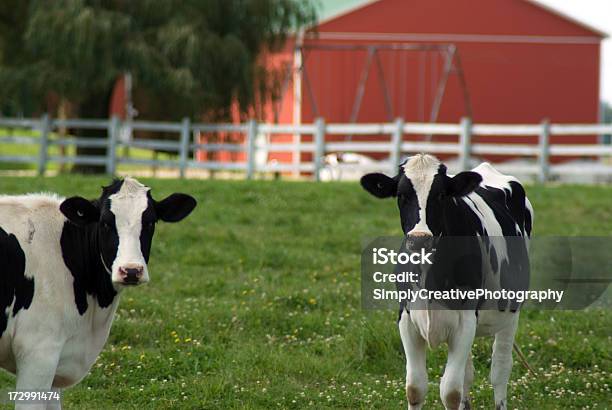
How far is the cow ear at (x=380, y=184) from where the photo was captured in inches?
241

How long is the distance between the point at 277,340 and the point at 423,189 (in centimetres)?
339

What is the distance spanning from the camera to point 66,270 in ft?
19.2

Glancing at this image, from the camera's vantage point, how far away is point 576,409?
24.3 ft

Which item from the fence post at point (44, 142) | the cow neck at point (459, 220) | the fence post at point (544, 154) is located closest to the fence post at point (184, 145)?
the fence post at point (44, 142)

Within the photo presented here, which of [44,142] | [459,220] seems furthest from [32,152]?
[459,220]

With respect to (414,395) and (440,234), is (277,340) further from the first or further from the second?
(440,234)

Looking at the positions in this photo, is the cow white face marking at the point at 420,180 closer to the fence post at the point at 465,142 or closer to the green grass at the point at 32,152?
the fence post at the point at 465,142

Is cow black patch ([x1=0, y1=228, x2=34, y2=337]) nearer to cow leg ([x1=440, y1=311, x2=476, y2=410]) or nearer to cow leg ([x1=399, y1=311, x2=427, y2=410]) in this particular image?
cow leg ([x1=399, y1=311, x2=427, y2=410])

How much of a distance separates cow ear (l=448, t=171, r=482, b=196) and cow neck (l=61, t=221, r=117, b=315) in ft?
6.64

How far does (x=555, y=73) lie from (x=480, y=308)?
3119 cm

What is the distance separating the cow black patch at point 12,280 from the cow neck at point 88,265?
27 centimetres

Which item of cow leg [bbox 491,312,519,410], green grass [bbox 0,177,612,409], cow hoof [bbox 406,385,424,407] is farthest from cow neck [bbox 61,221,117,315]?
cow leg [bbox 491,312,519,410]

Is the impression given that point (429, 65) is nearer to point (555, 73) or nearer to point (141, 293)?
point (555, 73)

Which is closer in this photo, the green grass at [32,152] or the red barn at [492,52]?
the green grass at [32,152]
